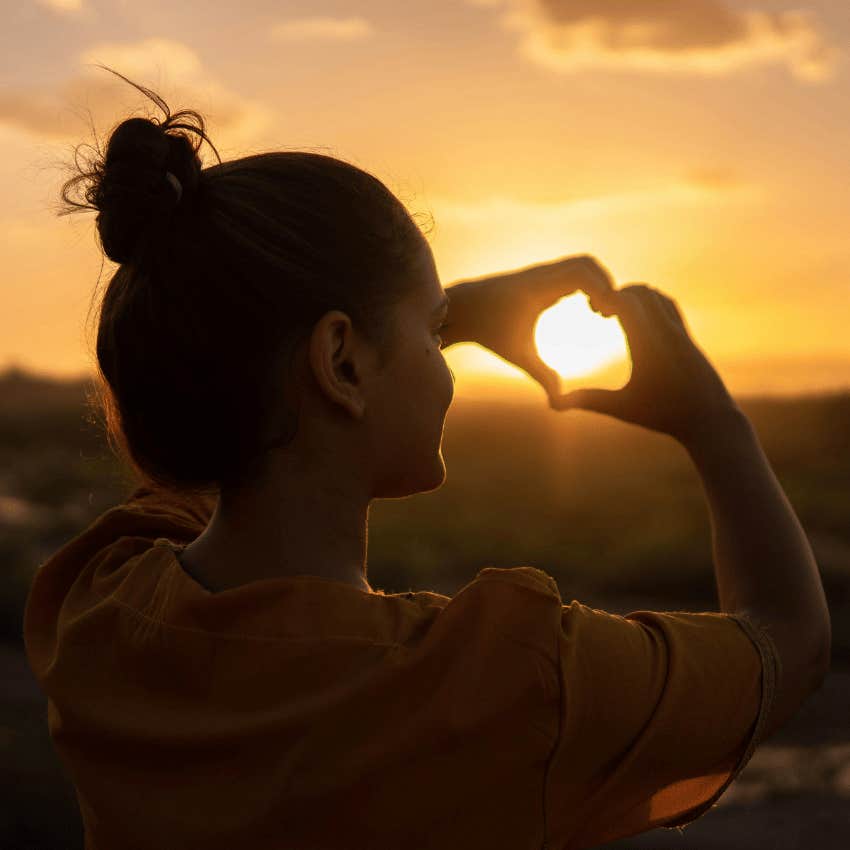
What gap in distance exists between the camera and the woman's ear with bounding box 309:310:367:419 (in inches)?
46.2

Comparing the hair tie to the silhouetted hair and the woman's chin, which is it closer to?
the silhouetted hair

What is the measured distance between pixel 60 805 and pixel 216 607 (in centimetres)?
234

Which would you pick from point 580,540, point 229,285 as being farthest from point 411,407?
point 580,540

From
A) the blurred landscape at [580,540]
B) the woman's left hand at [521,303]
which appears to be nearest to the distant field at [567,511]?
the blurred landscape at [580,540]

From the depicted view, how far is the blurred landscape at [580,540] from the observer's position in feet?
11.1

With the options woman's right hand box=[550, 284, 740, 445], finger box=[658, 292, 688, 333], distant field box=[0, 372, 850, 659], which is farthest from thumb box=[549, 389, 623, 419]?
distant field box=[0, 372, 850, 659]

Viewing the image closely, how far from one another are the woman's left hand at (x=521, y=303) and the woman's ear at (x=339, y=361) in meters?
0.29

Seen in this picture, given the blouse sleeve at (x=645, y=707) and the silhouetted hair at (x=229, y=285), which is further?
the silhouetted hair at (x=229, y=285)

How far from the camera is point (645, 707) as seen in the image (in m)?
1.07

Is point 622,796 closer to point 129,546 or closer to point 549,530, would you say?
point 129,546

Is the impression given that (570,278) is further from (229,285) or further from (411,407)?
(229,285)

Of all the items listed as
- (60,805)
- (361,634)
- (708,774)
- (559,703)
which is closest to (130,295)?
(361,634)

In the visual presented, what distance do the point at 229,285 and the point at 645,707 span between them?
56 centimetres

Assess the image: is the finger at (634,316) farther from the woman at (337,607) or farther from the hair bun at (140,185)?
the hair bun at (140,185)
